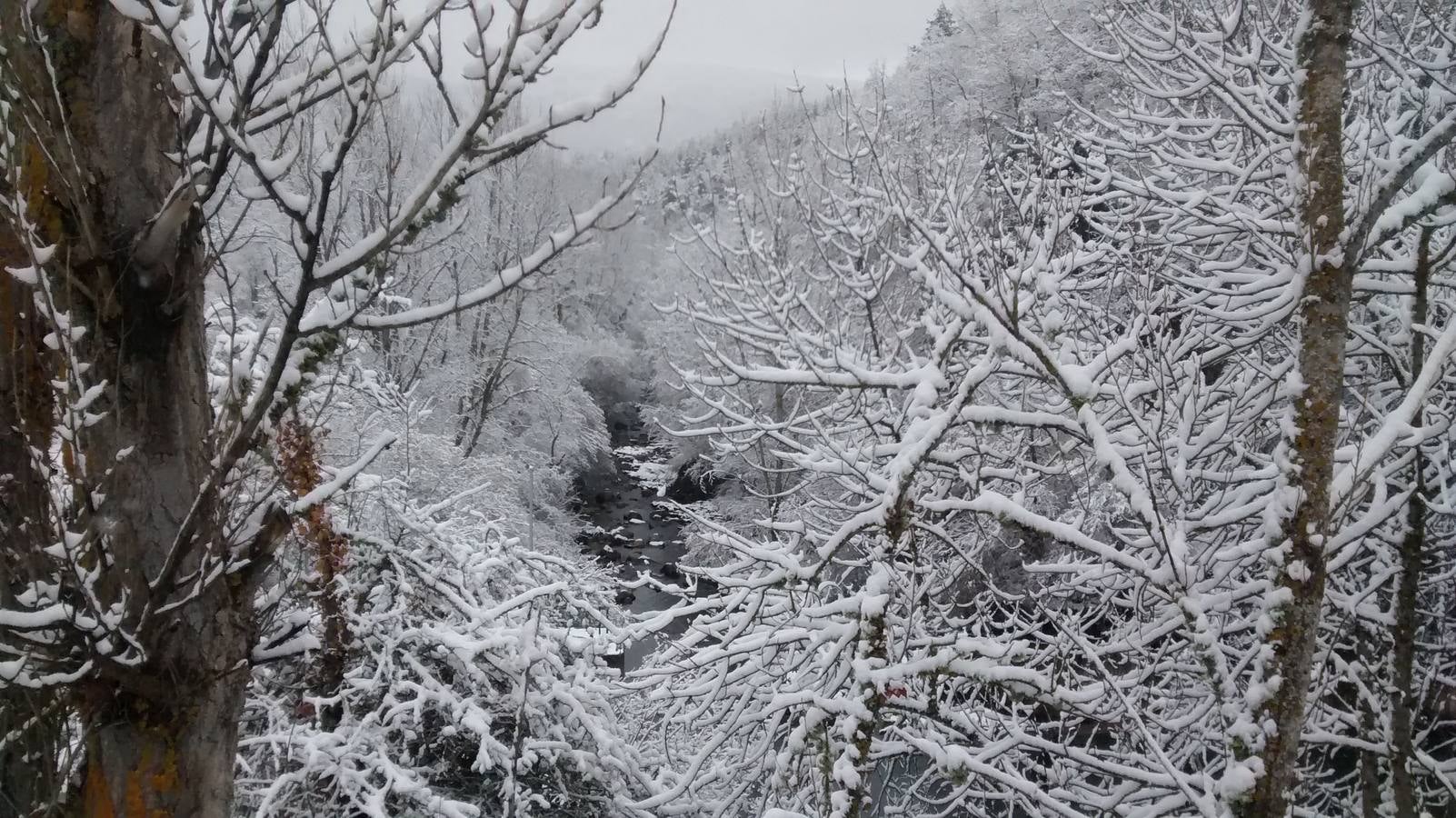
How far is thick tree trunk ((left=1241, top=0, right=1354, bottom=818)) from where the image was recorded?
293 cm

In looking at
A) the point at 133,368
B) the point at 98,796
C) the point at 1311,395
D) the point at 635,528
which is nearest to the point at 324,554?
the point at 98,796

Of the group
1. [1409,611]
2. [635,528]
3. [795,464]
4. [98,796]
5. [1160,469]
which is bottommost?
[1409,611]

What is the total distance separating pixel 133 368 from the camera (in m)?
2.05

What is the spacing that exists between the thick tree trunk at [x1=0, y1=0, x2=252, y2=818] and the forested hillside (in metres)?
0.01

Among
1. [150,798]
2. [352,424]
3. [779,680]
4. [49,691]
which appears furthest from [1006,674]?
[352,424]

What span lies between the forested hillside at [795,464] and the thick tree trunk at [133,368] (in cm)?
1

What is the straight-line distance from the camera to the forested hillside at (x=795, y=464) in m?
1.96

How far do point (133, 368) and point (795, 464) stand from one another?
395 centimetres

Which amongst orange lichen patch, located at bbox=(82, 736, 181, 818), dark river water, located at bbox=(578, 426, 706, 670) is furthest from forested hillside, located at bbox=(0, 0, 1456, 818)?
dark river water, located at bbox=(578, 426, 706, 670)

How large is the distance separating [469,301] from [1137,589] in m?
3.51

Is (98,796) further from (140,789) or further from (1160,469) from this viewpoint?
(1160,469)

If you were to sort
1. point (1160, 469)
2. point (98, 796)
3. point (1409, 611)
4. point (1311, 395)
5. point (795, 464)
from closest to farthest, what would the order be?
point (98, 796) → point (1311, 395) → point (1409, 611) → point (1160, 469) → point (795, 464)

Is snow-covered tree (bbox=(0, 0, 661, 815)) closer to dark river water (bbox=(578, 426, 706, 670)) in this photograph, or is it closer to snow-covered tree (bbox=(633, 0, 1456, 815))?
snow-covered tree (bbox=(633, 0, 1456, 815))

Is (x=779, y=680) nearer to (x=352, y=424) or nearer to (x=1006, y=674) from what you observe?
(x=1006, y=674)
